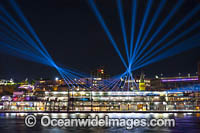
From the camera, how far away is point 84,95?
55.1 metres

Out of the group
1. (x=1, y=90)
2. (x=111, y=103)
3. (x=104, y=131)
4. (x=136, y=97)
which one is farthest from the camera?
(x=1, y=90)

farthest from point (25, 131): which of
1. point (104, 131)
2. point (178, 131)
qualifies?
point (178, 131)

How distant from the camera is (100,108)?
43.4 m

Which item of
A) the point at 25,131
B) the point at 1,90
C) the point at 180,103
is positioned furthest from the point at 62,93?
the point at 1,90

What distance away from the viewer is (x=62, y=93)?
5581 cm

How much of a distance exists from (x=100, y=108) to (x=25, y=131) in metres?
25.5

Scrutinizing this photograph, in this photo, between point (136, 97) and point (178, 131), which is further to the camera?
point (136, 97)

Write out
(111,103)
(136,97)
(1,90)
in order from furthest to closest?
(1,90), (136,97), (111,103)

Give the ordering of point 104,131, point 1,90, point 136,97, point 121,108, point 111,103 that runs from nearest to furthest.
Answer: point 104,131 → point 121,108 → point 111,103 → point 136,97 → point 1,90

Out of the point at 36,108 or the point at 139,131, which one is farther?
the point at 36,108

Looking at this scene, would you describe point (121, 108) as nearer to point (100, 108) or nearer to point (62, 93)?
point (100, 108)

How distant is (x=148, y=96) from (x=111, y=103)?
10.2 metres

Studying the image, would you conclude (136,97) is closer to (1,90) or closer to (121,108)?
(121,108)

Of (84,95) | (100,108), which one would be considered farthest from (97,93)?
(100,108)
